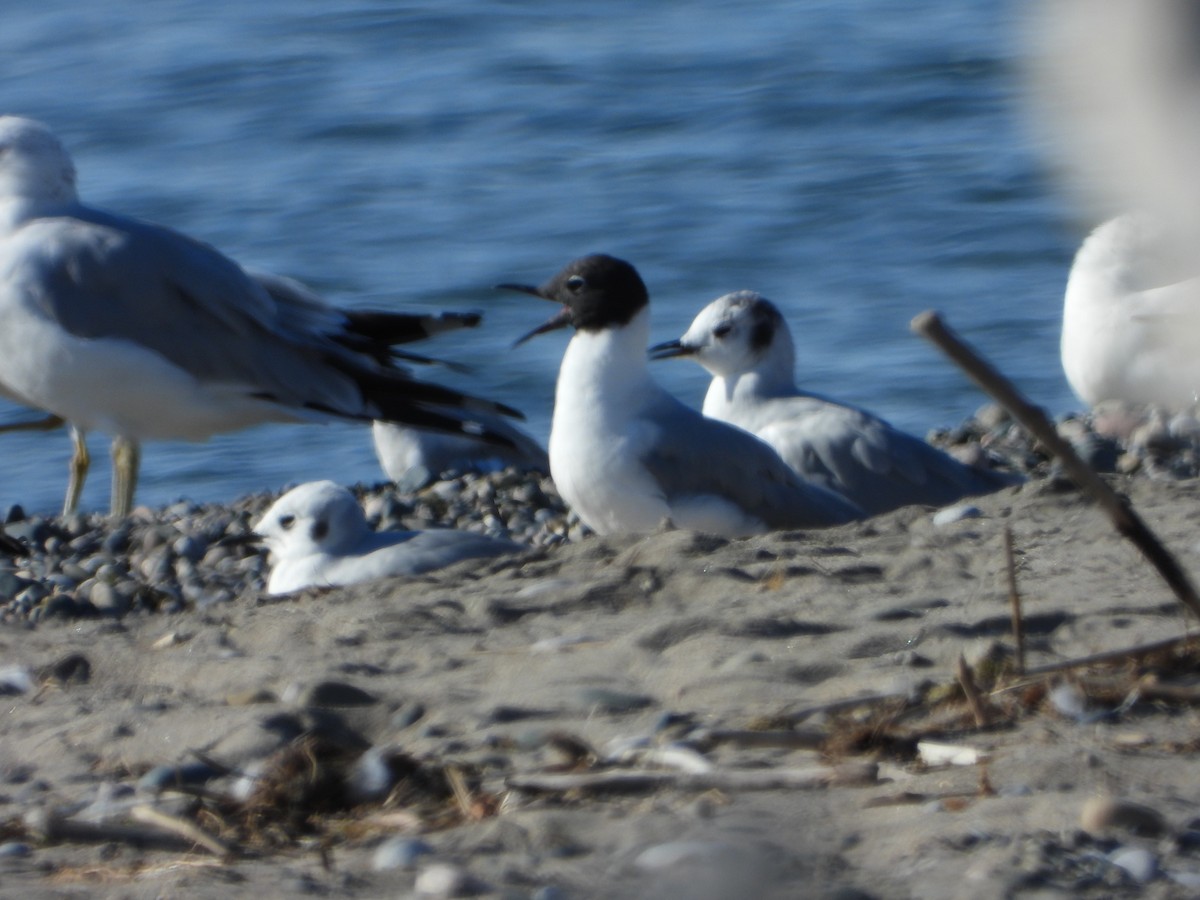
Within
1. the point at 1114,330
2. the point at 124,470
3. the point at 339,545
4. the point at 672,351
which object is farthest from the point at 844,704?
the point at 124,470

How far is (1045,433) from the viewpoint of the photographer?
2.54m

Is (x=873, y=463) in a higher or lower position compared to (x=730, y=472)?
lower

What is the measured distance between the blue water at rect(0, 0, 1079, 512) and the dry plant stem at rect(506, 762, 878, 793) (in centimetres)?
683

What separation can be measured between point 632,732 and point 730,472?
2874 mm

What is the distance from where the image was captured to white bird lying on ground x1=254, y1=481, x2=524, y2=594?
516cm

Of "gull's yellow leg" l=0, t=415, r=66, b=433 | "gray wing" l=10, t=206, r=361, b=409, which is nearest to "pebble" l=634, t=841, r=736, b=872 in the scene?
"gray wing" l=10, t=206, r=361, b=409

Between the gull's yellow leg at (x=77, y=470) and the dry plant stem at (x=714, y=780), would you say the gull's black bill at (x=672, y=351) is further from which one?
the dry plant stem at (x=714, y=780)

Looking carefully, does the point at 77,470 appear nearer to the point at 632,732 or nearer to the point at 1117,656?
the point at 632,732

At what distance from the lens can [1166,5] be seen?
107cm

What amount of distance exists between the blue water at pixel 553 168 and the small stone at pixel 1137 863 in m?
7.36

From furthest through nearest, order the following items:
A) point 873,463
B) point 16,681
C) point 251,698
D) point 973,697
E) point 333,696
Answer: point 873,463 < point 16,681 < point 251,698 < point 333,696 < point 973,697

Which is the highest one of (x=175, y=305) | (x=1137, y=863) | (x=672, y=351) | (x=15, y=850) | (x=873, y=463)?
(x=1137, y=863)

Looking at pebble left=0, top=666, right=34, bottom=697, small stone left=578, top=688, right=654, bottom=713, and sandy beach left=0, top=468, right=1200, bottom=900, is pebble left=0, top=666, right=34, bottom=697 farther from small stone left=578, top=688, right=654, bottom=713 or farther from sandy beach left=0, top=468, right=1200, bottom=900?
small stone left=578, top=688, right=654, bottom=713

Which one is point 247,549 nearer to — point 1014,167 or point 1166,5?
point 1166,5
